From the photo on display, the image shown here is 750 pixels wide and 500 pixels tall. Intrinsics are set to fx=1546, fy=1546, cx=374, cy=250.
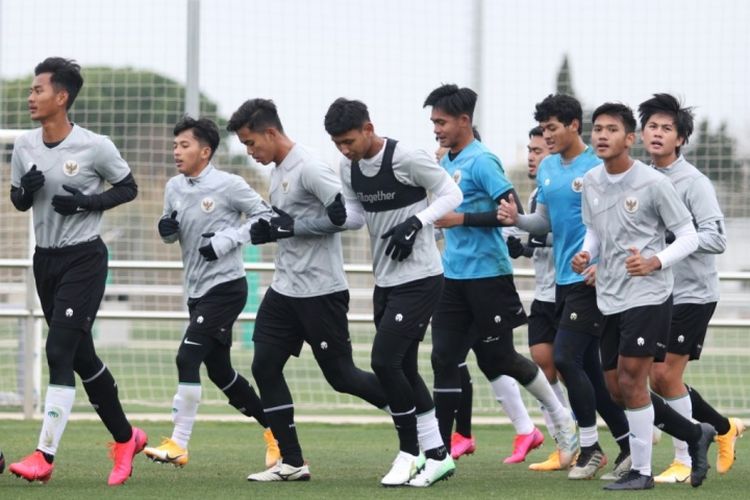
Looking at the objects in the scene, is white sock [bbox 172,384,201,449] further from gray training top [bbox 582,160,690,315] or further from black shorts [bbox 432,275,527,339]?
gray training top [bbox 582,160,690,315]

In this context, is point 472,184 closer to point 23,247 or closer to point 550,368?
point 550,368

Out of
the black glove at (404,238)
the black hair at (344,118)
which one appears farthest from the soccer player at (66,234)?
the black glove at (404,238)

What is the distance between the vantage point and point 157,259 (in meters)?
14.7

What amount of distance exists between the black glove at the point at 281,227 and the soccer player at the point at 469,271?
1.02 meters

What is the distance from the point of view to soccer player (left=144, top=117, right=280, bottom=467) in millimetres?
9219

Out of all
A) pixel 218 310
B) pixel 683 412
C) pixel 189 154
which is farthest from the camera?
pixel 189 154

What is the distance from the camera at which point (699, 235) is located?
8.23 metres

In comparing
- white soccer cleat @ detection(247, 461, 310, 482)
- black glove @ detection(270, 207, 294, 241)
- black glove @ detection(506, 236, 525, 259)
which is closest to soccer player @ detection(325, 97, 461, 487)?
black glove @ detection(270, 207, 294, 241)

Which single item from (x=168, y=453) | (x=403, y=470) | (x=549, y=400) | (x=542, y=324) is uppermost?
(x=542, y=324)

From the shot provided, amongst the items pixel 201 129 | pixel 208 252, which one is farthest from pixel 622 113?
pixel 201 129

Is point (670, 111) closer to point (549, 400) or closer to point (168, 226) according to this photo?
point (549, 400)

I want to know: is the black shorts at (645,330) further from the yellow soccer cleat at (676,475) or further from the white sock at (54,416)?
the white sock at (54,416)

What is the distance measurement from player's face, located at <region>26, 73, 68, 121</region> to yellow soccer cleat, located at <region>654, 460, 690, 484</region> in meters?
3.93

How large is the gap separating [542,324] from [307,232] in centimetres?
228
